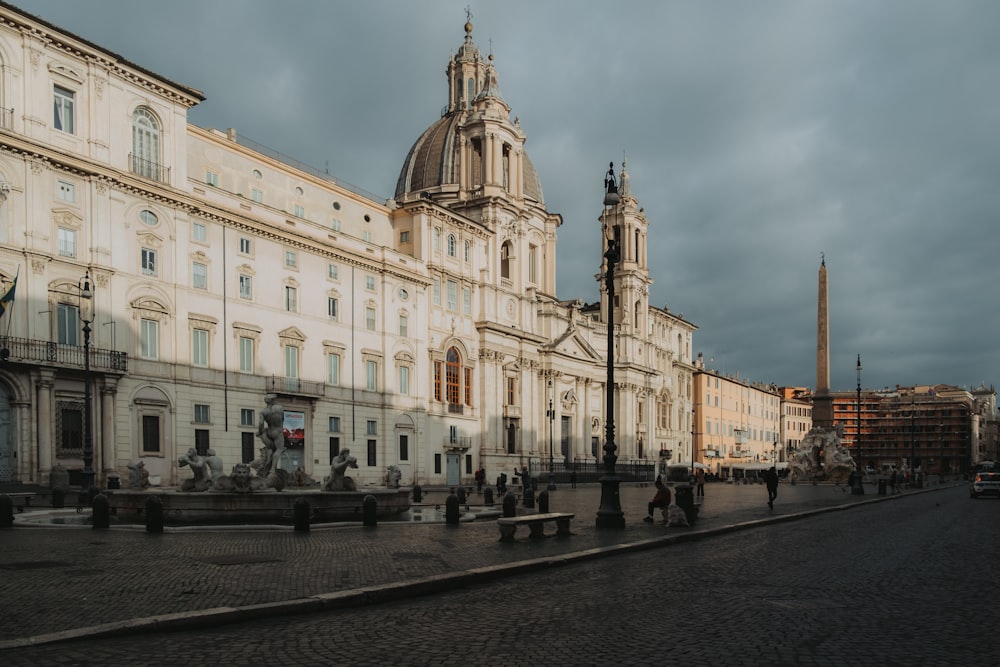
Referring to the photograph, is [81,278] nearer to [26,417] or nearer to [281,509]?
[26,417]

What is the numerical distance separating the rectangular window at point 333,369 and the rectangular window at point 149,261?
39.9ft

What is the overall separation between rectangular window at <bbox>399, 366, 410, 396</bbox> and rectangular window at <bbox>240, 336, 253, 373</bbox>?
11951mm

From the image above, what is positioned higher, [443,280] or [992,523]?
[443,280]

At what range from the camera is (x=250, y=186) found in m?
49.2

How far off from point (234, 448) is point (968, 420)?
161962 millimetres

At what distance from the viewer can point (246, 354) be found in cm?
4384

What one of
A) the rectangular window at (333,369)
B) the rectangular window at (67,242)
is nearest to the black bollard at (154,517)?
the rectangular window at (67,242)

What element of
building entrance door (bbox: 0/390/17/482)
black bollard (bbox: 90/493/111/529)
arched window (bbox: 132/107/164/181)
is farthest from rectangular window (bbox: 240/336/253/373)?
black bollard (bbox: 90/493/111/529)

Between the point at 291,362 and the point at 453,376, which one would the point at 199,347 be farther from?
the point at 453,376

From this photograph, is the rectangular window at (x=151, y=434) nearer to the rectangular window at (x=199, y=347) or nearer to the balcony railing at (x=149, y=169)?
the rectangular window at (x=199, y=347)

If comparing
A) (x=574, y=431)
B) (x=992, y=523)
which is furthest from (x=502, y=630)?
(x=574, y=431)

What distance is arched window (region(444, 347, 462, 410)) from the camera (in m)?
59.1

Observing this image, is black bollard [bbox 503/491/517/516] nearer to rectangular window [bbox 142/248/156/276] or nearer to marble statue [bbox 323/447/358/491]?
marble statue [bbox 323/447/358/491]

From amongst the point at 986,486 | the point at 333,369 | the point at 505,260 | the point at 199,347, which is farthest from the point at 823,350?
the point at 199,347
